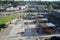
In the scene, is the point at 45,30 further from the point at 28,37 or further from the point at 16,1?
the point at 16,1

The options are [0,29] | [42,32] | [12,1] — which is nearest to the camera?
[42,32]

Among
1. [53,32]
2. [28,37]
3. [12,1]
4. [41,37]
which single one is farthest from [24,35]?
[12,1]

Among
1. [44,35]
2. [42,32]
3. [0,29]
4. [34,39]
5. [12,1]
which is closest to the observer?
[34,39]

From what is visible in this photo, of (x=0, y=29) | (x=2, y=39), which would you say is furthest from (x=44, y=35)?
(x=0, y=29)

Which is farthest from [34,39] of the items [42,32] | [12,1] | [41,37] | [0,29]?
[12,1]

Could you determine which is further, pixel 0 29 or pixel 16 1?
pixel 16 1

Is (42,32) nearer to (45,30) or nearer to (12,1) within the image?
(45,30)

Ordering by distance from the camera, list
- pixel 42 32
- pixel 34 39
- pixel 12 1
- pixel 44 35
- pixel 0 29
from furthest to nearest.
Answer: pixel 12 1, pixel 0 29, pixel 42 32, pixel 44 35, pixel 34 39

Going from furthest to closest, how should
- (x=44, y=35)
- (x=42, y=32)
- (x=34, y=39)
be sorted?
(x=42, y=32) → (x=44, y=35) → (x=34, y=39)

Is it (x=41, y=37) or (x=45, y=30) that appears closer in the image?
(x=41, y=37)
